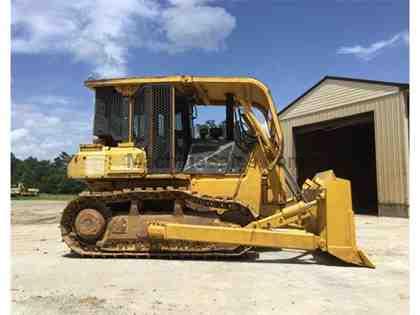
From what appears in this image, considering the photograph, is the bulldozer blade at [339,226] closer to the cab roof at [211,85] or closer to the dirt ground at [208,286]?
the dirt ground at [208,286]

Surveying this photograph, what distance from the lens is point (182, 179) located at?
27.5ft

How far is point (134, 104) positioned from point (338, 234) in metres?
4.49

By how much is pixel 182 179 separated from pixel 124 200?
115cm

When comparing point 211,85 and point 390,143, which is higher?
point 211,85

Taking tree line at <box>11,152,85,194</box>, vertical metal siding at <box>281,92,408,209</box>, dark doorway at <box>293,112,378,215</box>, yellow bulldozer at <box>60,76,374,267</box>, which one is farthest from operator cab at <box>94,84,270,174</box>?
tree line at <box>11,152,85,194</box>

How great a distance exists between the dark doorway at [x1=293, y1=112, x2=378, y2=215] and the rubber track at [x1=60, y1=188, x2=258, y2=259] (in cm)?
1664

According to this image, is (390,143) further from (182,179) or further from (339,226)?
(182,179)

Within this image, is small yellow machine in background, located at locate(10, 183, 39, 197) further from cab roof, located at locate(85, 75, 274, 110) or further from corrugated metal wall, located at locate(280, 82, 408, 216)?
cab roof, located at locate(85, 75, 274, 110)

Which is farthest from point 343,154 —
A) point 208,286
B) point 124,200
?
point 208,286

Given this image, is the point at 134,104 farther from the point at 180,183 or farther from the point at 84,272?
the point at 84,272

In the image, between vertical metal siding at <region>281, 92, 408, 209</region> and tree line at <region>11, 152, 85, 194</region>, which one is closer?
vertical metal siding at <region>281, 92, 408, 209</region>

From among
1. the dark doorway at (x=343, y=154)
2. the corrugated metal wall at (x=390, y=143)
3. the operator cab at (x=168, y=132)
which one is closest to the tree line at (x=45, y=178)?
the dark doorway at (x=343, y=154)

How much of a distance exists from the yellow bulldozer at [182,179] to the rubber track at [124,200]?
2cm

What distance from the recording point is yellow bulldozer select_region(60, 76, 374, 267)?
7.77m
